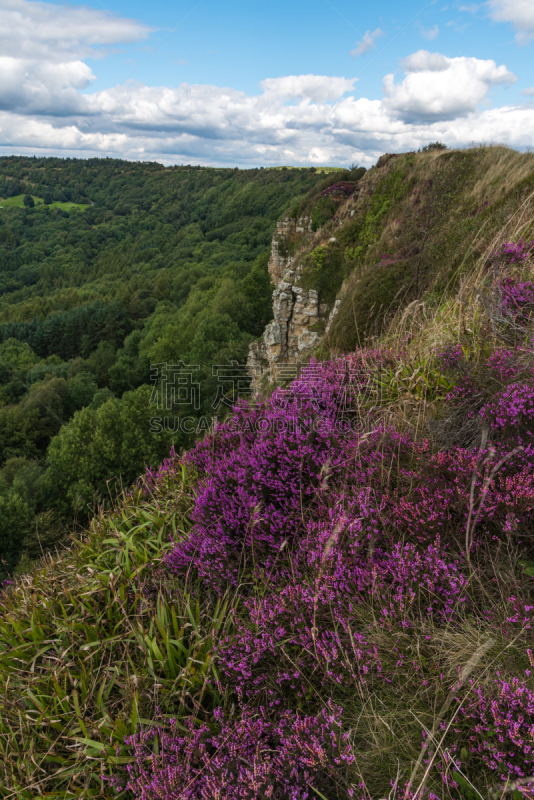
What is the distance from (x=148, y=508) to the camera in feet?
13.1

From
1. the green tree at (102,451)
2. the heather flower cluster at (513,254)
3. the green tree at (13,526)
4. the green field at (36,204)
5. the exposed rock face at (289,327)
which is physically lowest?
the green tree at (13,526)

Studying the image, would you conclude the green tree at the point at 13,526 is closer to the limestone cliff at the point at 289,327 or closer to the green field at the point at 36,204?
the limestone cliff at the point at 289,327

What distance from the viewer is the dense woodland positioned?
24312mm

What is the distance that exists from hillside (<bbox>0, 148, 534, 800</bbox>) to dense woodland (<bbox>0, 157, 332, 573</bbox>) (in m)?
0.87

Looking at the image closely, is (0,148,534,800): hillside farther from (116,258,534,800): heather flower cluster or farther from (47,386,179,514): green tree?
(47,386,179,514): green tree

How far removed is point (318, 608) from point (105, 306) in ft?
214

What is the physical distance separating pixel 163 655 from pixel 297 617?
83cm

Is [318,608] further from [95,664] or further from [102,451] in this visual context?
[102,451]

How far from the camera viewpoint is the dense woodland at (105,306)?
24312mm

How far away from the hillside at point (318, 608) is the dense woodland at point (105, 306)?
2.84 ft

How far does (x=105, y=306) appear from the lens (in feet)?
201

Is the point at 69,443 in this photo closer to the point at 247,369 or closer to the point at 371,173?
the point at 247,369

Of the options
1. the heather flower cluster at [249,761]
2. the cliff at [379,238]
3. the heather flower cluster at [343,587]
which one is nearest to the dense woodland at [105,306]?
the heather flower cluster at [343,587]

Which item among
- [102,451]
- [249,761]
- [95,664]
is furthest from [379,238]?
[249,761]
